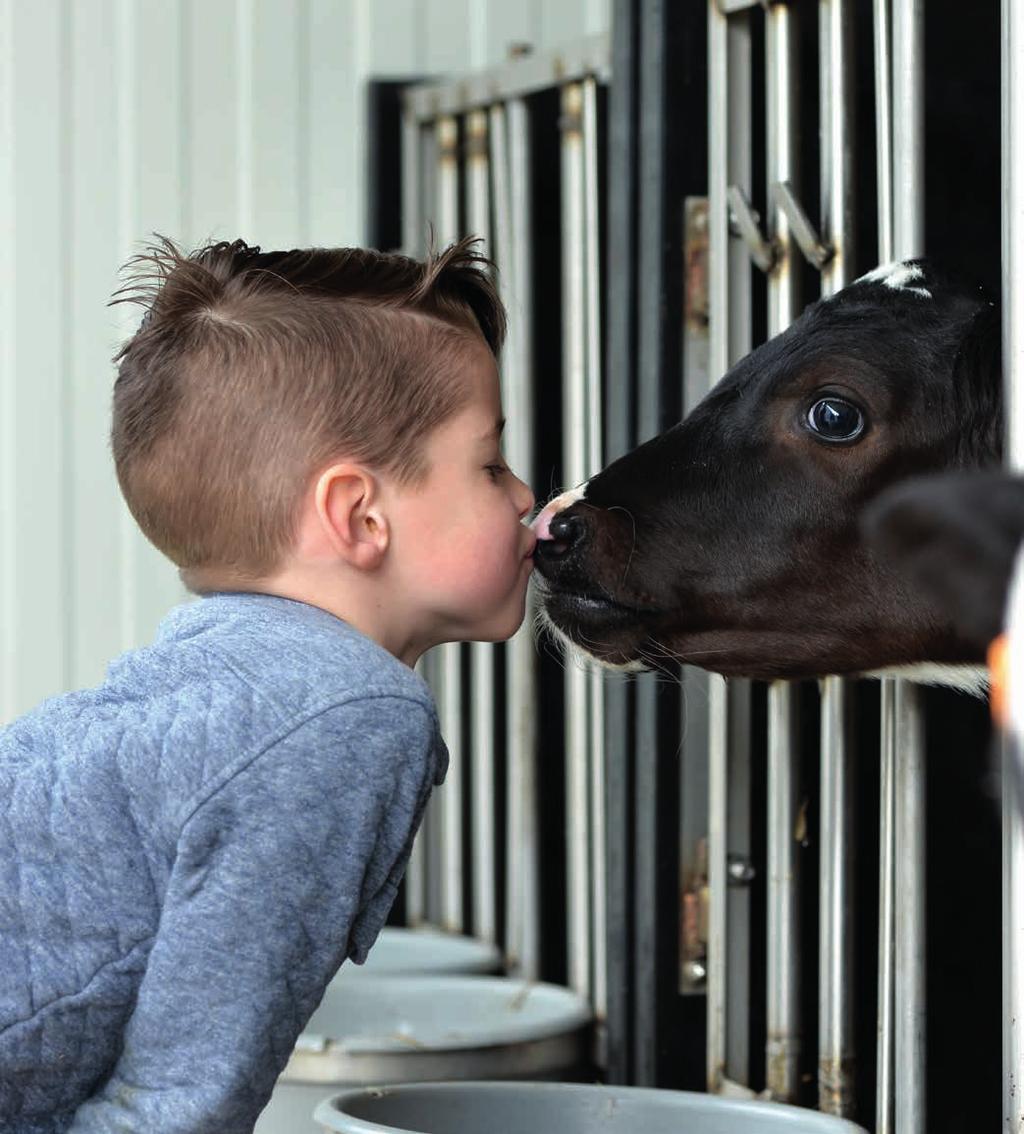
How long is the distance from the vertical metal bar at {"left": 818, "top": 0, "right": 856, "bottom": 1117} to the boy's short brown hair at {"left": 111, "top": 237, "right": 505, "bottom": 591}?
25.6 inches

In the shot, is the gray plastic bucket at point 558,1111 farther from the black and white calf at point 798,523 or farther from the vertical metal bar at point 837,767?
the black and white calf at point 798,523

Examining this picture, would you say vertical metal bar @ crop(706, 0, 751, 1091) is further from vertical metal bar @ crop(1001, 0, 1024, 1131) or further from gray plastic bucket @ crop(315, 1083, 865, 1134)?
vertical metal bar @ crop(1001, 0, 1024, 1131)

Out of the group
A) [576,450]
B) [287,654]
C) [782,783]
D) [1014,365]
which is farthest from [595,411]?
[287,654]

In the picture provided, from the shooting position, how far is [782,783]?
6.82 ft

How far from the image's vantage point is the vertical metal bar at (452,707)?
2.94 meters

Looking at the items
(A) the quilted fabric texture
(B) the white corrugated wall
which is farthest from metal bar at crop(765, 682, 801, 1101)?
(B) the white corrugated wall

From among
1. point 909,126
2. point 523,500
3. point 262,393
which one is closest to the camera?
point 262,393

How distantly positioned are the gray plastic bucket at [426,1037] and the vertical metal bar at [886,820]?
42 cm

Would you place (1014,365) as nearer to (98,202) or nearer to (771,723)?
(771,723)

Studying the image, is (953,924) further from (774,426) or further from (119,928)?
(119,928)

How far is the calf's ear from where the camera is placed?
2.11ft

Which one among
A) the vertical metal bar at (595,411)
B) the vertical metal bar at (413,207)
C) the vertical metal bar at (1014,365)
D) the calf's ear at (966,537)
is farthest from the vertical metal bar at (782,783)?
the calf's ear at (966,537)

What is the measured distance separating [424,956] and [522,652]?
18.0 inches

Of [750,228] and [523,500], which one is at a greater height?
[750,228]
